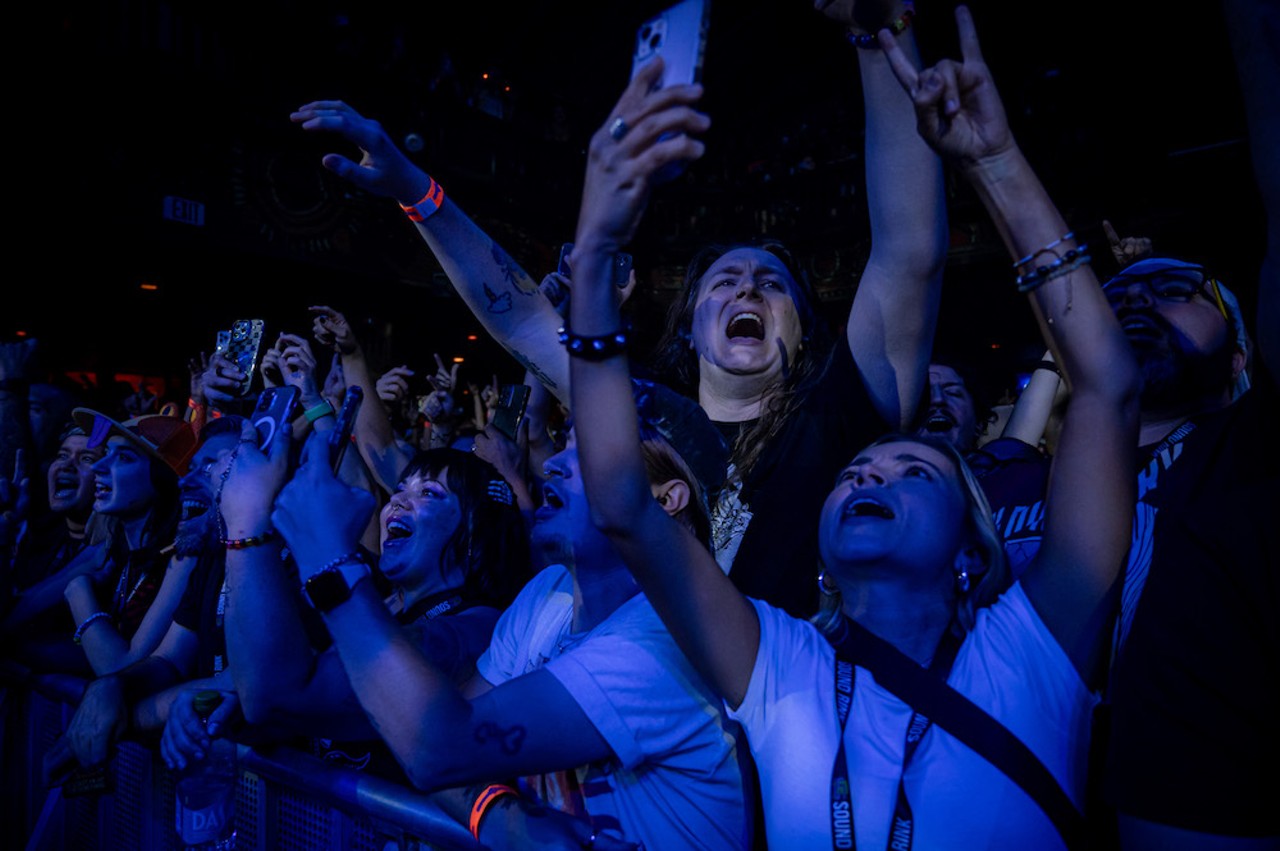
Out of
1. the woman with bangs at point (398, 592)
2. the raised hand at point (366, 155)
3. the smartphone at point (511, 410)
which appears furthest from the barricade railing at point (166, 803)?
the raised hand at point (366, 155)

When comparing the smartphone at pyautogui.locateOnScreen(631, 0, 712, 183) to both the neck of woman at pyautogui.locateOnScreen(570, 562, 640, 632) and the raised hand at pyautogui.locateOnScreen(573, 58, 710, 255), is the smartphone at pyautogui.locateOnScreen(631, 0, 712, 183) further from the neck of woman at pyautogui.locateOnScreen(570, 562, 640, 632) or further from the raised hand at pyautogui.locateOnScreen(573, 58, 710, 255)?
the neck of woman at pyautogui.locateOnScreen(570, 562, 640, 632)

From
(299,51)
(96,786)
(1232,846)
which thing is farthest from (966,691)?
(299,51)

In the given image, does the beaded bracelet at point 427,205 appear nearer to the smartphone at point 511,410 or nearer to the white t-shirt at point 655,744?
the smartphone at point 511,410

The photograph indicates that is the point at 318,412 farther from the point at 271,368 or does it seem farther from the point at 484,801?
the point at 484,801

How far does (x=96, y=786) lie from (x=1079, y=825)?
259 cm

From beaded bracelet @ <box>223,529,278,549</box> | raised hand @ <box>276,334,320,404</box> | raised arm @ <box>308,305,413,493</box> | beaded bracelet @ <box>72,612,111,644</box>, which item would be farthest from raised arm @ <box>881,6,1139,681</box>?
beaded bracelet @ <box>72,612,111,644</box>

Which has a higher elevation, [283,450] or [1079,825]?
[283,450]

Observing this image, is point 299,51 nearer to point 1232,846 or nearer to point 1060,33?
point 1060,33

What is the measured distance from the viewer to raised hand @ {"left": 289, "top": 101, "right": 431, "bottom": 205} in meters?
1.75

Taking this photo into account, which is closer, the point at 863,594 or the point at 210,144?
the point at 863,594

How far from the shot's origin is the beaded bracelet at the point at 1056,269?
4.06ft

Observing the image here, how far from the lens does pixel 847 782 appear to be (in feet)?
3.89

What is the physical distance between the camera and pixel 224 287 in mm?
10375

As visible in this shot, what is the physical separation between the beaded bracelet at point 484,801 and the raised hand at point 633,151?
37.6 inches
